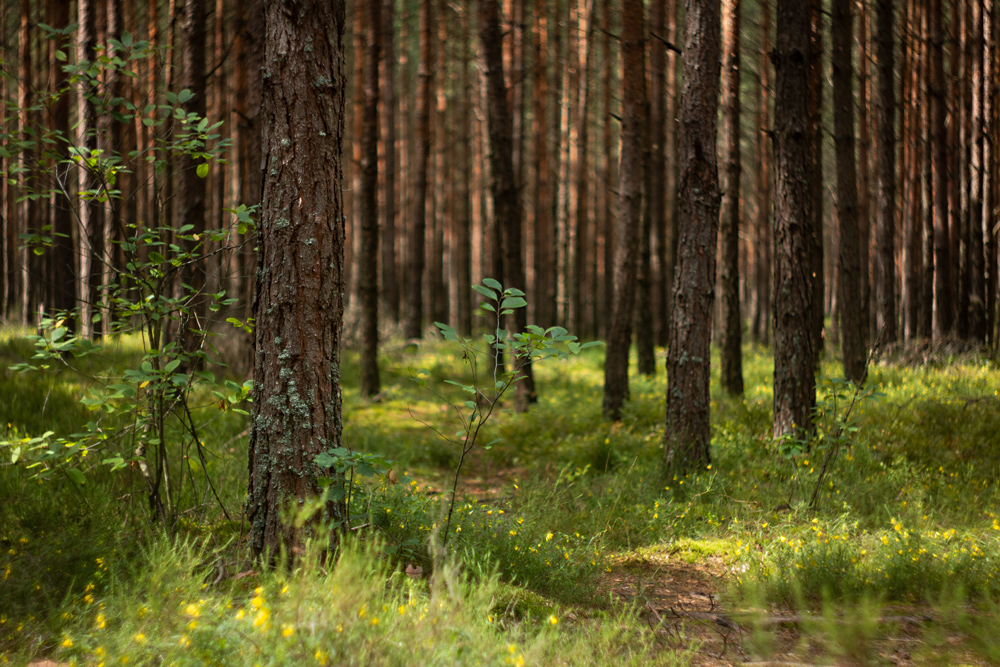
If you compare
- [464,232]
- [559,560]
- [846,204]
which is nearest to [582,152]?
[464,232]

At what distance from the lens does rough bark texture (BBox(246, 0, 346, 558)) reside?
10.7 feet

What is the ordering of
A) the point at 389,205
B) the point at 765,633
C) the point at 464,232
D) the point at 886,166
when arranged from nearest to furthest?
the point at 765,633
the point at 886,166
the point at 389,205
the point at 464,232

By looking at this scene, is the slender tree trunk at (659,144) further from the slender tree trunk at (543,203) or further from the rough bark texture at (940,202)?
the rough bark texture at (940,202)

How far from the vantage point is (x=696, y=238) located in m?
5.57

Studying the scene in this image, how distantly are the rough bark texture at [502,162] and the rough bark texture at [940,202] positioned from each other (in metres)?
8.30

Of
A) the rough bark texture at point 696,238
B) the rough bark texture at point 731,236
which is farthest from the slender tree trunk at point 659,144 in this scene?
the rough bark texture at point 696,238

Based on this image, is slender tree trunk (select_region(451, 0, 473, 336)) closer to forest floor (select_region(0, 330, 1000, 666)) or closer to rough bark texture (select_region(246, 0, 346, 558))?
forest floor (select_region(0, 330, 1000, 666))

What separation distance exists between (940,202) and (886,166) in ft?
7.11

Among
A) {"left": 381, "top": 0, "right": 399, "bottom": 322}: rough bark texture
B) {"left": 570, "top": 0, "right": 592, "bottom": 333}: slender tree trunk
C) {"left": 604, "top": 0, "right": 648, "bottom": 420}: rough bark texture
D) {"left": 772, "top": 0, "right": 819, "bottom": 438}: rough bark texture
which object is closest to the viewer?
{"left": 772, "top": 0, "right": 819, "bottom": 438}: rough bark texture

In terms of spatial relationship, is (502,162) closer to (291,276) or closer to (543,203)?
(291,276)

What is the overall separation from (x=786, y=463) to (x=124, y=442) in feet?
19.5

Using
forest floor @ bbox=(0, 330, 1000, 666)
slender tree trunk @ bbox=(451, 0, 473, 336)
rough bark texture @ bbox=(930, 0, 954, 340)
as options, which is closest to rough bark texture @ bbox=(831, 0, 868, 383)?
forest floor @ bbox=(0, 330, 1000, 666)

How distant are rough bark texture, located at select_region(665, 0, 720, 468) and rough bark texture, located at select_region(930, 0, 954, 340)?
854cm

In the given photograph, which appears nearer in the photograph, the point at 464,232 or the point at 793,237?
the point at 793,237
